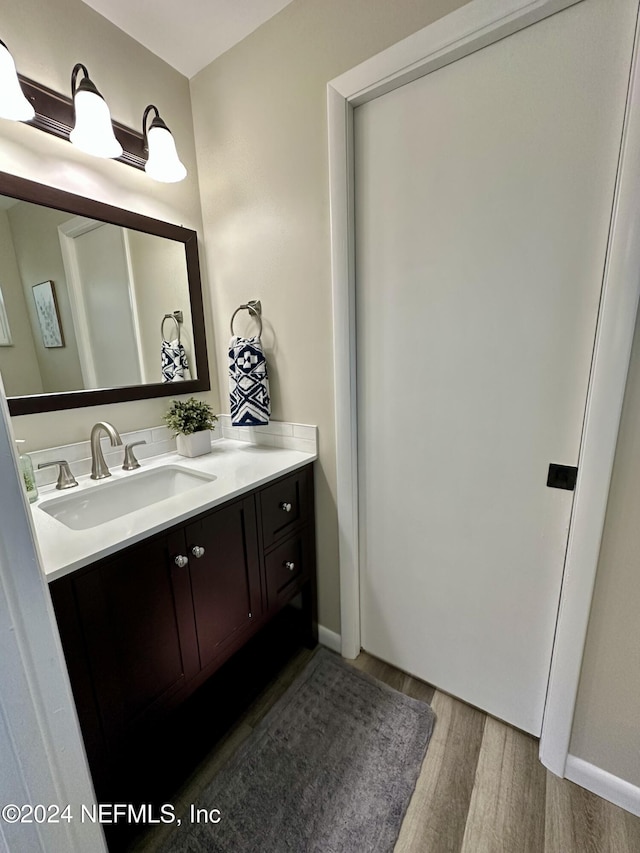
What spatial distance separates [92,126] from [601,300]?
157 centimetres

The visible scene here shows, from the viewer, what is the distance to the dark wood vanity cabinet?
810mm

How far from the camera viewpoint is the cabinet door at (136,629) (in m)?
0.82

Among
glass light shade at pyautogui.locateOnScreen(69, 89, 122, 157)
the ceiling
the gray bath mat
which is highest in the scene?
the ceiling

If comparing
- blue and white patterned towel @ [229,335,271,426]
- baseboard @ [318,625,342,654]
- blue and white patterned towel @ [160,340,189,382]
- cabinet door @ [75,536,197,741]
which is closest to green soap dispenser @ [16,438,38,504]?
cabinet door @ [75,536,197,741]

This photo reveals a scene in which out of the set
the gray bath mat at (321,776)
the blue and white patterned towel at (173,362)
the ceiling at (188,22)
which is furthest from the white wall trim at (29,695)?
the ceiling at (188,22)

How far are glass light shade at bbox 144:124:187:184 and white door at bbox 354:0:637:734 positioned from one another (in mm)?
686

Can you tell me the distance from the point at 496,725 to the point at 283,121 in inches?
91.4

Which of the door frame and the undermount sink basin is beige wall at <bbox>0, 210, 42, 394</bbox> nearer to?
the undermount sink basin

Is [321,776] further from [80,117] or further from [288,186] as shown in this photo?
[80,117]

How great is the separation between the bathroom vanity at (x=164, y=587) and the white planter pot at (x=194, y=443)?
9 centimetres

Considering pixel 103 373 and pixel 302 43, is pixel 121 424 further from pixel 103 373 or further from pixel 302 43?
pixel 302 43

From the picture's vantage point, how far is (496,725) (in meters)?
1.25

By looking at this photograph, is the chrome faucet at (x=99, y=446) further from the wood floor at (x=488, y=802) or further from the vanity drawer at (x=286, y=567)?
the wood floor at (x=488, y=802)

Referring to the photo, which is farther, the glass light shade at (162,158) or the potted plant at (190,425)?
the potted plant at (190,425)
